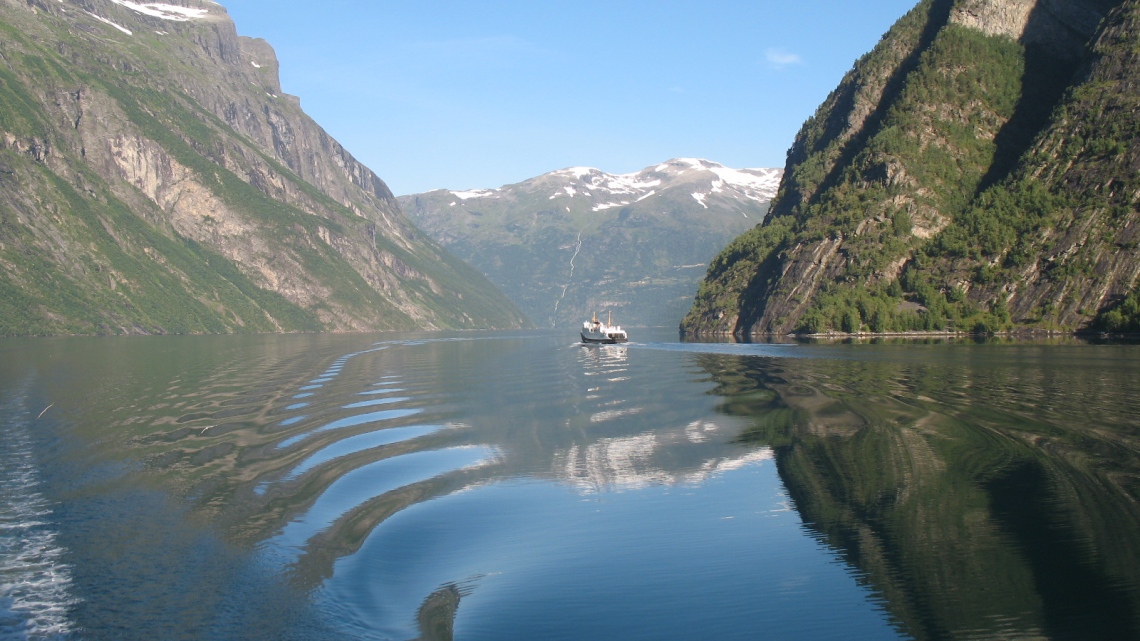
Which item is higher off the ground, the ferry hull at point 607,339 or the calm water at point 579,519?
the calm water at point 579,519

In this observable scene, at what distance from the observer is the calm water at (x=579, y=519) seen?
58.2 ft

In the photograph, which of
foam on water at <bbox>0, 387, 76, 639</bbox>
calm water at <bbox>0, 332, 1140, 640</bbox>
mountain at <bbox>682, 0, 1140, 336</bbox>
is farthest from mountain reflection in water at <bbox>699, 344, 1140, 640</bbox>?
mountain at <bbox>682, 0, 1140, 336</bbox>

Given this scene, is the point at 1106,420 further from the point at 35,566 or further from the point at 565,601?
the point at 35,566

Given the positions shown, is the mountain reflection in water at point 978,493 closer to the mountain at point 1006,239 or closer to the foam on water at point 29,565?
the foam on water at point 29,565

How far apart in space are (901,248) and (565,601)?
178553 millimetres

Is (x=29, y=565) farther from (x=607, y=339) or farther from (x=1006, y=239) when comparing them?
(x=1006, y=239)

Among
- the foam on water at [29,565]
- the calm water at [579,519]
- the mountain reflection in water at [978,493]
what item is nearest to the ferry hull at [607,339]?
the mountain reflection in water at [978,493]

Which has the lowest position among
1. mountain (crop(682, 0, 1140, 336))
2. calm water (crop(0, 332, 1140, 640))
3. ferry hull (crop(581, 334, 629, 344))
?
ferry hull (crop(581, 334, 629, 344))

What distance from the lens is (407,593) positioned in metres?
19.5

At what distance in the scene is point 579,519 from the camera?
26094 millimetres

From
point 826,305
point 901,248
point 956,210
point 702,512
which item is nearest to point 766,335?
point 826,305

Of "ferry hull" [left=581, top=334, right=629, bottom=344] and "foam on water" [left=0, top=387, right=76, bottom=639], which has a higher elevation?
"foam on water" [left=0, top=387, right=76, bottom=639]

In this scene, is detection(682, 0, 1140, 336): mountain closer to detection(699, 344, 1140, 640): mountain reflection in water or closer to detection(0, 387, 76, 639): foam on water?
detection(699, 344, 1140, 640): mountain reflection in water

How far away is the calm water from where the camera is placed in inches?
699
